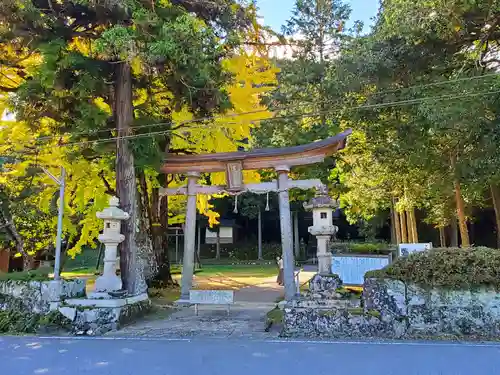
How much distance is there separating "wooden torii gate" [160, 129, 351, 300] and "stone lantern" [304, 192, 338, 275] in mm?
1384

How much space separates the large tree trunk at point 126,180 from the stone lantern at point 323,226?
4.36 metres

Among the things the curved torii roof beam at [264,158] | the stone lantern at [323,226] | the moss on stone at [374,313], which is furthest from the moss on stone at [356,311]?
the curved torii roof beam at [264,158]

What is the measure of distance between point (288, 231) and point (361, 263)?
2.75 meters

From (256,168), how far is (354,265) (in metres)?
4.07

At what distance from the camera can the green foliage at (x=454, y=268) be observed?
6738 mm

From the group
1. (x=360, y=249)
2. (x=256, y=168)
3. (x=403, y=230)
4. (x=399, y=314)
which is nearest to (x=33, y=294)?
(x=256, y=168)

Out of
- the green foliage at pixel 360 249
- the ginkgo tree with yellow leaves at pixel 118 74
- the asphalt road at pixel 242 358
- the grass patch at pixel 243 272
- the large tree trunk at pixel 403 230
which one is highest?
the ginkgo tree with yellow leaves at pixel 118 74

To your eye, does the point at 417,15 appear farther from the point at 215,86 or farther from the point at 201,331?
the point at 201,331

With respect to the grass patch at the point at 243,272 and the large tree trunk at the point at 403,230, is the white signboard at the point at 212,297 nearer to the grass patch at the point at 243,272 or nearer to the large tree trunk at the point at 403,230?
the grass patch at the point at 243,272

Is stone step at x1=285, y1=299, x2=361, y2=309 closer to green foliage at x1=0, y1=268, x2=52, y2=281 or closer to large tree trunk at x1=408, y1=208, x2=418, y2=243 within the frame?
green foliage at x1=0, y1=268, x2=52, y2=281

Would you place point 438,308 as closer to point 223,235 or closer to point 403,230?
point 403,230

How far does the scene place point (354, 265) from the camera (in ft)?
37.4

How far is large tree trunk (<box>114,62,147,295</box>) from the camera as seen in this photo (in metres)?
9.44

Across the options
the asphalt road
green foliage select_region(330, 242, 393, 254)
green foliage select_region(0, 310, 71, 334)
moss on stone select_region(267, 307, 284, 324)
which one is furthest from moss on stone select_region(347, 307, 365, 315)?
green foliage select_region(0, 310, 71, 334)
